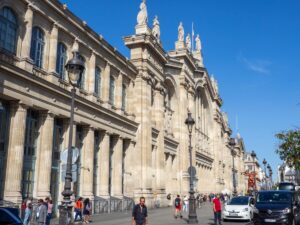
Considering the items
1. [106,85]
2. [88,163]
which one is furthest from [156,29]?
[88,163]

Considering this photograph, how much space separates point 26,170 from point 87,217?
15.6 ft

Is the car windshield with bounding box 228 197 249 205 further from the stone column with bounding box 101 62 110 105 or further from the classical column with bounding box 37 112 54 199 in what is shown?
the stone column with bounding box 101 62 110 105

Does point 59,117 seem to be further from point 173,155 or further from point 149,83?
point 173,155

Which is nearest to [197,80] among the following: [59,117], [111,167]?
[111,167]

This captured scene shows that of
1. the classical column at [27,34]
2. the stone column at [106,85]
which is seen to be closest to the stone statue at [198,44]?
the stone column at [106,85]

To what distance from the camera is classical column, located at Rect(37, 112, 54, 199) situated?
23.6 meters

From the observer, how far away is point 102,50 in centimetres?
3253

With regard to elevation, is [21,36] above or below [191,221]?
above

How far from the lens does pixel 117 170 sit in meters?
34.5

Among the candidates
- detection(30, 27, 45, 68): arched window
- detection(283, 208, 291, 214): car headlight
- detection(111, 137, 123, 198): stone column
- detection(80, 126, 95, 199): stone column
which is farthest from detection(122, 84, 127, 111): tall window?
detection(283, 208, 291, 214): car headlight

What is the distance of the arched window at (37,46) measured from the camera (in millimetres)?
24250

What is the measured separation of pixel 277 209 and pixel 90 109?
16561 mm

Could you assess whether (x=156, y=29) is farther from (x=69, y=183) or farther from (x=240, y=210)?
(x=69, y=183)

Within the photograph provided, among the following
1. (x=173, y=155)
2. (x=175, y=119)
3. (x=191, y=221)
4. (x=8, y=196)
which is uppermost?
(x=175, y=119)
